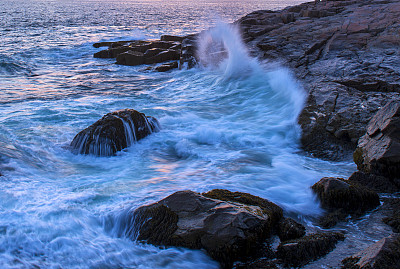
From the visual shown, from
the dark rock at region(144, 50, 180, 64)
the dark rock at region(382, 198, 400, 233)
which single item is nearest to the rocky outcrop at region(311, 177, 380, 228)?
the dark rock at region(382, 198, 400, 233)

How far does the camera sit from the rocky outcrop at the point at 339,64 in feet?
18.0

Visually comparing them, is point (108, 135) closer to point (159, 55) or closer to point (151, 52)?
point (159, 55)

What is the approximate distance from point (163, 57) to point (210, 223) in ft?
41.1

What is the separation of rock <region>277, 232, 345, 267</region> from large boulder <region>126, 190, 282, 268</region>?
0.24m

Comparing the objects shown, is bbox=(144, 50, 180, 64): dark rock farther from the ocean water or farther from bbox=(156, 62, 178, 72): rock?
the ocean water

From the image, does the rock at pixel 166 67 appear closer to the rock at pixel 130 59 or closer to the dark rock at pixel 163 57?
the dark rock at pixel 163 57

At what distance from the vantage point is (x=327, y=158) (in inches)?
200

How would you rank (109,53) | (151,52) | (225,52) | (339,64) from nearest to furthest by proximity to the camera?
(339,64) < (225,52) < (151,52) < (109,53)

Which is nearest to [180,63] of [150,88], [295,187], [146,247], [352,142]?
[150,88]

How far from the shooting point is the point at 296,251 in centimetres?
271

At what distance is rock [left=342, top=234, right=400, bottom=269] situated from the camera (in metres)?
2.23

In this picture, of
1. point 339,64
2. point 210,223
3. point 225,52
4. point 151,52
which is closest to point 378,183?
point 210,223

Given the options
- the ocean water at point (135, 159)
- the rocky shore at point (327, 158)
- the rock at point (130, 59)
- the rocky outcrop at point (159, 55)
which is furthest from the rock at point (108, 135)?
the rock at point (130, 59)

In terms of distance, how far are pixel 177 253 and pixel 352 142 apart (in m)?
3.60
